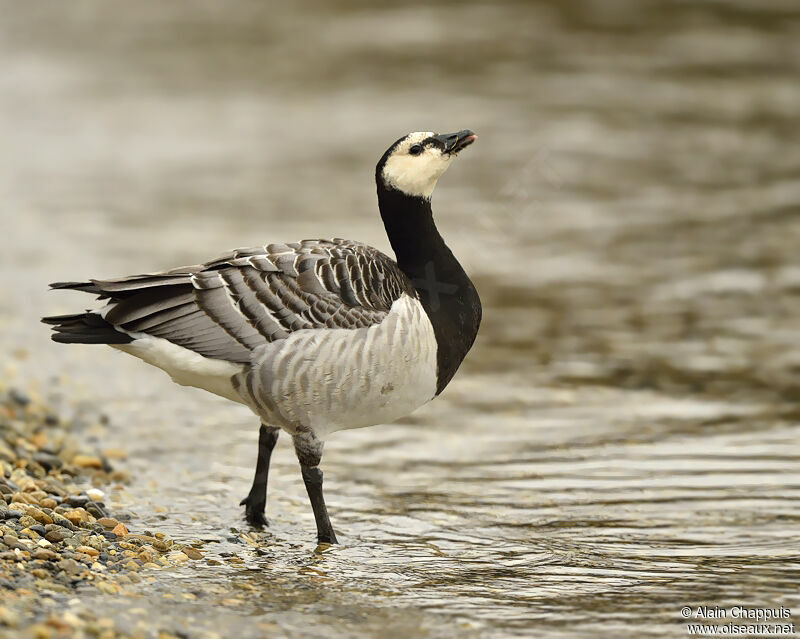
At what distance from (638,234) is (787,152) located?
3.80 metres

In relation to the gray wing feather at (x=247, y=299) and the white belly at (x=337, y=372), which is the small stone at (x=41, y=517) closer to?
the gray wing feather at (x=247, y=299)

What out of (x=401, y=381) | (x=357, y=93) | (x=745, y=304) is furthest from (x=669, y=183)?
(x=401, y=381)

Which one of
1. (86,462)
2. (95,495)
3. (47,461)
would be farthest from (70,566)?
(86,462)

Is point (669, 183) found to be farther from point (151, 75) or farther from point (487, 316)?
point (151, 75)

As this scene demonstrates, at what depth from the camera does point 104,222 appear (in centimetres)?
1583

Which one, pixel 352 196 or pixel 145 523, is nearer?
pixel 145 523

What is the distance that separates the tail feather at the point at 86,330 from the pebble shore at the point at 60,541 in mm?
999

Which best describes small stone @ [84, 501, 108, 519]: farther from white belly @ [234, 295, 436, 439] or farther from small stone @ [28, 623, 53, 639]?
small stone @ [28, 623, 53, 639]

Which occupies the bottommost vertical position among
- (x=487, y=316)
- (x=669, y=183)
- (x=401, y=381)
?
(x=401, y=381)

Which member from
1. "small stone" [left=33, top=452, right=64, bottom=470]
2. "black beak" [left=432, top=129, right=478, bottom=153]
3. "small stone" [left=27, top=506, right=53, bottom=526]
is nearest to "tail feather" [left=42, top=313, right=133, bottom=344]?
"small stone" [left=27, top=506, right=53, bottom=526]

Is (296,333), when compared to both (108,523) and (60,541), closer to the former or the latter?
(108,523)

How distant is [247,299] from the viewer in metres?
7.02

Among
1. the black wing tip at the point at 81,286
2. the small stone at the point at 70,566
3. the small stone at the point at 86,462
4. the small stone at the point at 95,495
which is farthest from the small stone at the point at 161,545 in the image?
the small stone at the point at 86,462

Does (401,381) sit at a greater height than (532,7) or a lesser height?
lesser
